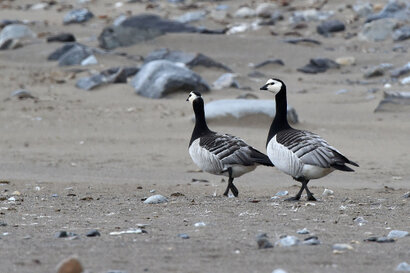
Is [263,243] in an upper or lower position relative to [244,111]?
upper

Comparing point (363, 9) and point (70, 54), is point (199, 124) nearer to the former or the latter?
point (70, 54)

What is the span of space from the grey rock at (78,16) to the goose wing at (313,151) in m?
19.9

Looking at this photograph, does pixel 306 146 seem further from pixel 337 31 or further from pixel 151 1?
pixel 151 1

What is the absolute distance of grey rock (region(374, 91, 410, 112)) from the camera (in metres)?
14.8

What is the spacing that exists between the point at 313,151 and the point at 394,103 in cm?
742

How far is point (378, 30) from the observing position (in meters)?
23.2

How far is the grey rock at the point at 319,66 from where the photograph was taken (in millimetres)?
19188

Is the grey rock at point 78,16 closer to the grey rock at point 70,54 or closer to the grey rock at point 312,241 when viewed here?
the grey rock at point 70,54

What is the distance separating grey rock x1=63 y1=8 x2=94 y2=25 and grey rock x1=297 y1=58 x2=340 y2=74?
33.0 ft

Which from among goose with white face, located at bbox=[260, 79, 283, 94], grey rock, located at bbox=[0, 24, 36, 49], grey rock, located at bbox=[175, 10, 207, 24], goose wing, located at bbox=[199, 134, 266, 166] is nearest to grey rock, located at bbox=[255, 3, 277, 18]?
grey rock, located at bbox=[175, 10, 207, 24]

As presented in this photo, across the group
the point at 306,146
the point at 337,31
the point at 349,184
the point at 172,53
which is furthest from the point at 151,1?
the point at 306,146

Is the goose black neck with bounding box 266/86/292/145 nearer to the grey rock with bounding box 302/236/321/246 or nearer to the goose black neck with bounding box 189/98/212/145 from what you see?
the goose black neck with bounding box 189/98/212/145

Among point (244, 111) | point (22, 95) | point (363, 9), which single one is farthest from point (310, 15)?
point (244, 111)

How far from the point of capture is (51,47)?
2111 cm
